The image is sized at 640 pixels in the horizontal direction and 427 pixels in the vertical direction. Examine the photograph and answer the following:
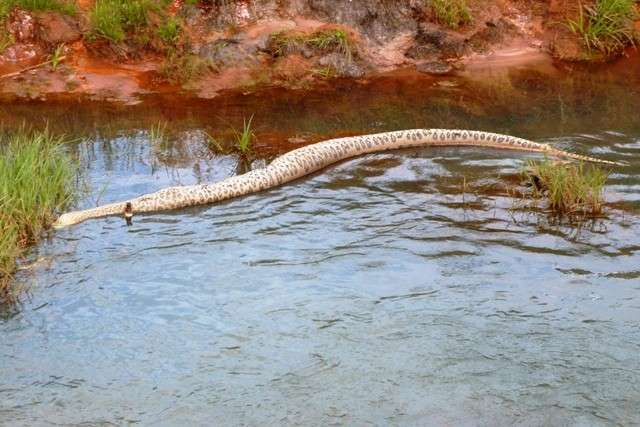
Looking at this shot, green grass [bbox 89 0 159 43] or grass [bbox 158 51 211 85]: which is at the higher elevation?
green grass [bbox 89 0 159 43]

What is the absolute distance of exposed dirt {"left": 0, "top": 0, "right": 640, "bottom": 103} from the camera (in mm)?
13445

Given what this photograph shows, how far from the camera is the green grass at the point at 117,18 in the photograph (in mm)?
13570

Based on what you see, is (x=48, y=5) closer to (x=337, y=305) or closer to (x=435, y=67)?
(x=435, y=67)

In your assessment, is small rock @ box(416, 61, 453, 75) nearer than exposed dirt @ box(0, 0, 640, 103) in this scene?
No

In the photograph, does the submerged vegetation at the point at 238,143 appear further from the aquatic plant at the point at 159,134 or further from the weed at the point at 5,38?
the weed at the point at 5,38

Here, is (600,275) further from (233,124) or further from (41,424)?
(233,124)

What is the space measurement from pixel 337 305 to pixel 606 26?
9.53m

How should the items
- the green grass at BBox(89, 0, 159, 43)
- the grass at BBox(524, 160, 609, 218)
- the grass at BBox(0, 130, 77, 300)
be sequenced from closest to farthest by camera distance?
1. the grass at BBox(0, 130, 77, 300)
2. the grass at BBox(524, 160, 609, 218)
3. the green grass at BBox(89, 0, 159, 43)

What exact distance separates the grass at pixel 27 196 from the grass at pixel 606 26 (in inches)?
340

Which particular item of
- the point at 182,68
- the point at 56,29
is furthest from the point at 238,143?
the point at 56,29

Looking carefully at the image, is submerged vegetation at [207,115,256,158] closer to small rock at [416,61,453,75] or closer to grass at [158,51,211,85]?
grass at [158,51,211,85]

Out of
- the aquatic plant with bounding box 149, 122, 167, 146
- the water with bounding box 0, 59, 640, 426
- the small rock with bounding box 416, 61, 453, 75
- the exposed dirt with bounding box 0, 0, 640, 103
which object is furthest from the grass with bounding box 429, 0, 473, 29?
the aquatic plant with bounding box 149, 122, 167, 146

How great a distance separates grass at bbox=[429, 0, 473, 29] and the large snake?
3912mm

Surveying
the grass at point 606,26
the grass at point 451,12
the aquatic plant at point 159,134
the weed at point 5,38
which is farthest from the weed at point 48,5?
A: the grass at point 606,26
